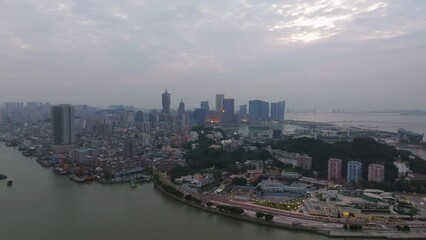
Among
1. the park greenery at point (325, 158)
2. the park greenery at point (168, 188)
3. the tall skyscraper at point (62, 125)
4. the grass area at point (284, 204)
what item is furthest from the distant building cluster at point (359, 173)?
the tall skyscraper at point (62, 125)

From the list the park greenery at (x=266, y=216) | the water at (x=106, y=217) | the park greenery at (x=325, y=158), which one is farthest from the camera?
the park greenery at (x=325, y=158)

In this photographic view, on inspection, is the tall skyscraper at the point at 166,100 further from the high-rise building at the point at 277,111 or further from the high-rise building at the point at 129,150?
the high-rise building at the point at 129,150

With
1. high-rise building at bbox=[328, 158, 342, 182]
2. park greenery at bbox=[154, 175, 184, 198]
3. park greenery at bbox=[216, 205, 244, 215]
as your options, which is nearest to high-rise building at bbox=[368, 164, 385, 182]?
high-rise building at bbox=[328, 158, 342, 182]

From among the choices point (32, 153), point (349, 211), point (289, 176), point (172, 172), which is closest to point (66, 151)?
point (32, 153)

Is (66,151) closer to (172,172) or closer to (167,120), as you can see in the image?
(172,172)

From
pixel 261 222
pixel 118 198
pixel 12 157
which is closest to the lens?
pixel 261 222

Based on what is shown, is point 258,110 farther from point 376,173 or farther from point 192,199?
point 192,199
